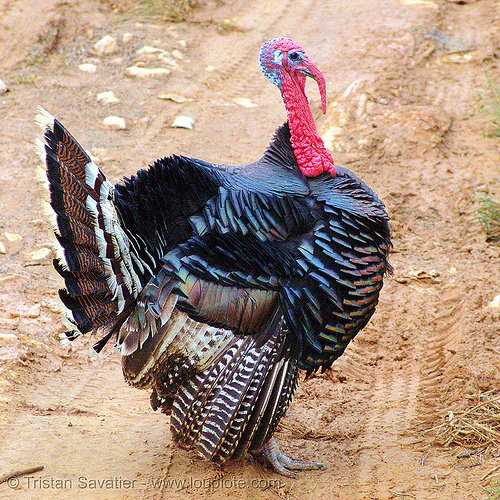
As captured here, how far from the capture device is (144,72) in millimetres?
8961

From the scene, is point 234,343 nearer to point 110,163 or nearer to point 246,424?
point 246,424

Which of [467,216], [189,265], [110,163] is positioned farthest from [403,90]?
[189,265]

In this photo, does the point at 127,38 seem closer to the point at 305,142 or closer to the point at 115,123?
the point at 115,123

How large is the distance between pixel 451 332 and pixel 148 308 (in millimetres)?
2747

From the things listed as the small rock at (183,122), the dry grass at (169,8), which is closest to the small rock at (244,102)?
the small rock at (183,122)

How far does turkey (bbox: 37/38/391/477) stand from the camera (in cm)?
330

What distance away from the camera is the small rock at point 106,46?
936cm

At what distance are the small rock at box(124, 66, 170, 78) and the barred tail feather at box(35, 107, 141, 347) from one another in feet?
19.4

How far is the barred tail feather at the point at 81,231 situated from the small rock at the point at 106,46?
6.59 metres

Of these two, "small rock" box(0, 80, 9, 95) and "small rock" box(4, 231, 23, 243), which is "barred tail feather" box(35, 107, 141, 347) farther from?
"small rock" box(0, 80, 9, 95)

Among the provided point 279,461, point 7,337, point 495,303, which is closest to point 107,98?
point 7,337

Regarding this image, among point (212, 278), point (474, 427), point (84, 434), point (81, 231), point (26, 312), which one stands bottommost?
point (474, 427)

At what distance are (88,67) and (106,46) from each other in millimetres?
609

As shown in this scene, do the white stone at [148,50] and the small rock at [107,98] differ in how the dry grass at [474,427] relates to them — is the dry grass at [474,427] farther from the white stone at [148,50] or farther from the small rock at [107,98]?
the white stone at [148,50]
